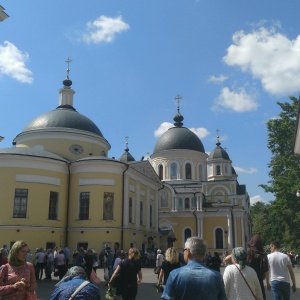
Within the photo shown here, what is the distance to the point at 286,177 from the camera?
27.7m

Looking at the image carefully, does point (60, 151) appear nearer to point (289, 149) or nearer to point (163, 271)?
point (289, 149)

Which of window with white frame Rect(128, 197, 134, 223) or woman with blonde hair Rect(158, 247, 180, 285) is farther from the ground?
window with white frame Rect(128, 197, 134, 223)

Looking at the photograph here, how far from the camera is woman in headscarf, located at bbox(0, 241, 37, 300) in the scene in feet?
17.6

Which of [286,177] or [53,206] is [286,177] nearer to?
[286,177]

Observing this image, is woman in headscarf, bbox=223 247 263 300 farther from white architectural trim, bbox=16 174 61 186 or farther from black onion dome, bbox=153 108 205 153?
black onion dome, bbox=153 108 205 153

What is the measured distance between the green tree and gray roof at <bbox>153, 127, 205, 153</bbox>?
26.9 metres

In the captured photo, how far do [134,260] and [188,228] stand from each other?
46773 millimetres

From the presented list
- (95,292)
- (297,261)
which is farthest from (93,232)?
(95,292)

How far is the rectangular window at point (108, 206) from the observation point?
3196 cm

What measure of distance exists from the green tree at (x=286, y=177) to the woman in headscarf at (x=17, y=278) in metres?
21.8

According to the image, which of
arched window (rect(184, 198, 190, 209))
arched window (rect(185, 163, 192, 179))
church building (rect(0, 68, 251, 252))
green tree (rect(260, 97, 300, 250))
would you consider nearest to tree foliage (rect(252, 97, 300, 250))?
green tree (rect(260, 97, 300, 250))

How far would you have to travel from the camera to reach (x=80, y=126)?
37.7 meters

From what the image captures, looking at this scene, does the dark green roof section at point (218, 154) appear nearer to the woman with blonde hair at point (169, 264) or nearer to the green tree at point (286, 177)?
the green tree at point (286, 177)

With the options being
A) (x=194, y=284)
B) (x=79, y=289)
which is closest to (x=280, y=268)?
(x=194, y=284)
